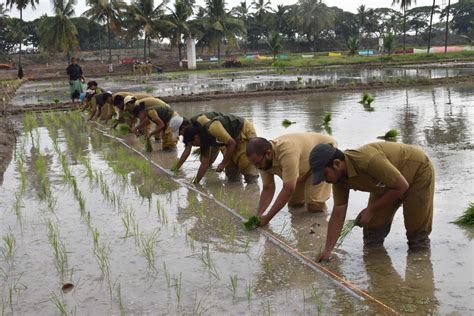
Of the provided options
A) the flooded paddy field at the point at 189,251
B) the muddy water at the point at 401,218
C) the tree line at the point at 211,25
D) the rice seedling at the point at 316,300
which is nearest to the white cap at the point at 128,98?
the flooded paddy field at the point at 189,251

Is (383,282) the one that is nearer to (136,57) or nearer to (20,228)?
(20,228)

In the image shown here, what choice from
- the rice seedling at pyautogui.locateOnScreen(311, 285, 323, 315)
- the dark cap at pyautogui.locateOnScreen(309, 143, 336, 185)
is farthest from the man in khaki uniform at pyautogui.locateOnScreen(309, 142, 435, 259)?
the rice seedling at pyautogui.locateOnScreen(311, 285, 323, 315)

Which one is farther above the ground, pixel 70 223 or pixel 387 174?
pixel 387 174

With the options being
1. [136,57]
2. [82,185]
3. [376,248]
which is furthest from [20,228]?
[136,57]

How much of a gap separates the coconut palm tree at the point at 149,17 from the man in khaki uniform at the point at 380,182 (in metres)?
36.1

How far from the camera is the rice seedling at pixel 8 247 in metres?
4.53

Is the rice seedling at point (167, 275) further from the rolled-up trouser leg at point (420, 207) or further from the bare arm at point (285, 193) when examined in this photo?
the rolled-up trouser leg at point (420, 207)

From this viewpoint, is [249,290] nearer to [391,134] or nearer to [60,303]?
[60,303]

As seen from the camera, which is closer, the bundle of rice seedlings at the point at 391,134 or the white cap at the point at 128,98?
the bundle of rice seedlings at the point at 391,134

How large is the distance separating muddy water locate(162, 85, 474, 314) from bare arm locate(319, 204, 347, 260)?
135mm

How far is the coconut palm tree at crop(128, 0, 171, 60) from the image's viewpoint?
3859 cm

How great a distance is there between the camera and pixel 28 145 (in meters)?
10.3

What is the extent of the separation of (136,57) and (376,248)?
164ft

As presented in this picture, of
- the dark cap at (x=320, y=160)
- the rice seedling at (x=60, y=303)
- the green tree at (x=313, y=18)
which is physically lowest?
the rice seedling at (x=60, y=303)
